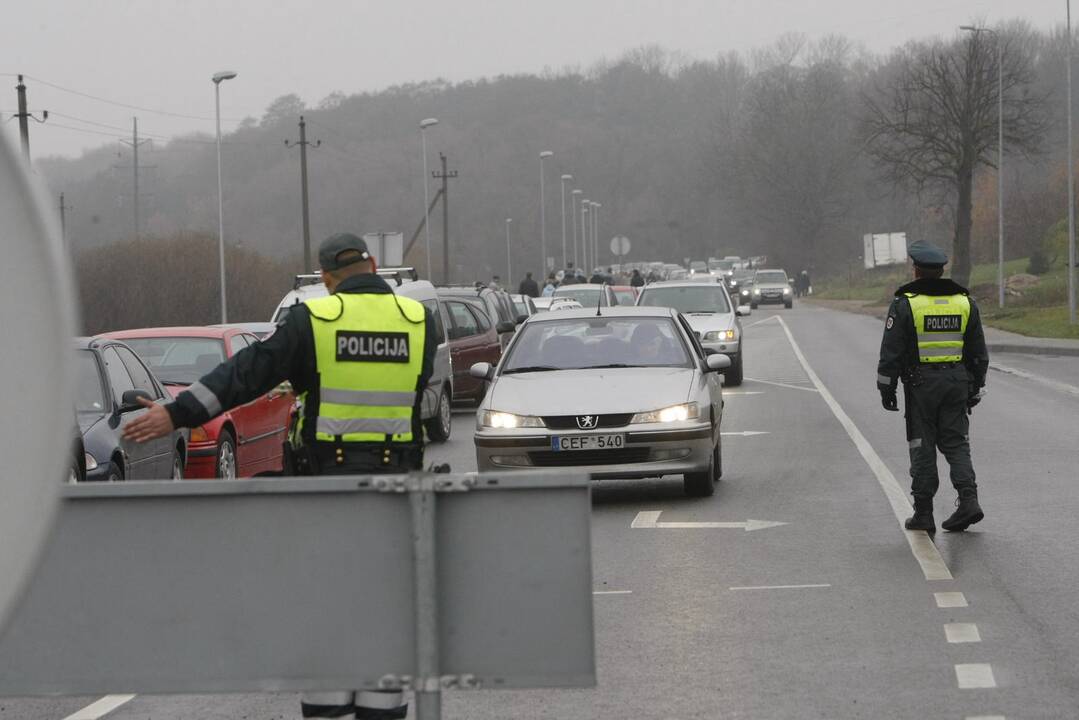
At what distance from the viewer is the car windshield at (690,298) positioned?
92.3 ft

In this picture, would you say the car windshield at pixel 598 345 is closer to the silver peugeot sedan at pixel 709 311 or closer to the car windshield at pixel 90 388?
the car windshield at pixel 90 388

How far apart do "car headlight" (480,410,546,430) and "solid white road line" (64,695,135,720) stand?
5.88 m

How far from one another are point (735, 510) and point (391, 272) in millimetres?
13371

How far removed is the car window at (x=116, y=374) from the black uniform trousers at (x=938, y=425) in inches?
224

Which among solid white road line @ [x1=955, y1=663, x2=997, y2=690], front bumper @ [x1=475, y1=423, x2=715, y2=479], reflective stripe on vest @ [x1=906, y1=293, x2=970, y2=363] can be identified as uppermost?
reflective stripe on vest @ [x1=906, y1=293, x2=970, y2=363]

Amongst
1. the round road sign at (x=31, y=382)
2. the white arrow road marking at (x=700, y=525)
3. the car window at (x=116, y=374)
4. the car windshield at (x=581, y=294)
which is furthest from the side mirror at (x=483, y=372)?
the car windshield at (x=581, y=294)

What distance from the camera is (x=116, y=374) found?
12617 millimetres

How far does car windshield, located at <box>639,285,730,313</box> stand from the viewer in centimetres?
2814

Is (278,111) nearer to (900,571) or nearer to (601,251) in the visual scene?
(601,251)

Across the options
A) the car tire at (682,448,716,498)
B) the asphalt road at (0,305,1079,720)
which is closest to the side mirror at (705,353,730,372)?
the asphalt road at (0,305,1079,720)

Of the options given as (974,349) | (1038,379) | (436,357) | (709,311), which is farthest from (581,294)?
(974,349)

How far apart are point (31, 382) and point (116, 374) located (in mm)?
10451

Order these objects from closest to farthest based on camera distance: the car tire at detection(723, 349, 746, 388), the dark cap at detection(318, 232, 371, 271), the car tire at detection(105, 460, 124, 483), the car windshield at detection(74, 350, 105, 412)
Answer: the dark cap at detection(318, 232, 371, 271) < the car tire at detection(105, 460, 124, 483) < the car windshield at detection(74, 350, 105, 412) < the car tire at detection(723, 349, 746, 388)

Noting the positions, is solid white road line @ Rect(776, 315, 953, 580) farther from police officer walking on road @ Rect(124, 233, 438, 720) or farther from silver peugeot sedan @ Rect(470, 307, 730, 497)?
police officer walking on road @ Rect(124, 233, 438, 720)
